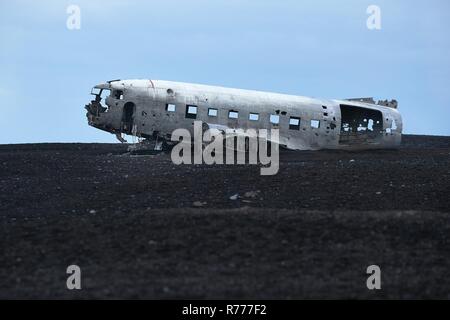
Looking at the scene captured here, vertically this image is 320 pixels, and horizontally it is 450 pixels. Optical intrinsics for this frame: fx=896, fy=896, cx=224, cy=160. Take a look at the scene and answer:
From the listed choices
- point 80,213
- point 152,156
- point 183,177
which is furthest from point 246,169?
point 80,213

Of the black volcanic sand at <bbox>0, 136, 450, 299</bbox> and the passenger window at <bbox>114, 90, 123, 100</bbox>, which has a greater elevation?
the passenger window at <bbox>114, 90, 123, 100</bbox>

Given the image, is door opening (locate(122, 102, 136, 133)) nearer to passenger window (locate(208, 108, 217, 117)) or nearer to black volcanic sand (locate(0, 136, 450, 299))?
passenger window (locate(208, 108, 217, 117))

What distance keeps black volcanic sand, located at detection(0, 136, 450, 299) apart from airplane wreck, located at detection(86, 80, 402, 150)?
20.6ft

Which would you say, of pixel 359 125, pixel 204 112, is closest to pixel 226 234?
pixel 204 112

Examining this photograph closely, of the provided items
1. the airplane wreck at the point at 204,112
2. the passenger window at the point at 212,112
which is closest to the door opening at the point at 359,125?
the airplane wreck at the point at 204,112

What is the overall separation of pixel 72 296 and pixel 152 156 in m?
19.8

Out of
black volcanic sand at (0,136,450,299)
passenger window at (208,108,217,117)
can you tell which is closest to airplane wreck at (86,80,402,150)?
passenger window at (208,108,217,117)

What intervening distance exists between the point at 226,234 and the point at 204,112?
17.8 m

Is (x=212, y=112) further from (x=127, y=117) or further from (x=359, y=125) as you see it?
(x=359, y=125)

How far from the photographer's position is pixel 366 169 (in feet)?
97.7

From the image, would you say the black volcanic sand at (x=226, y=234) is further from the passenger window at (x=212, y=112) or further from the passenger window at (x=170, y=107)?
the passenger window at (x=212, y=112)

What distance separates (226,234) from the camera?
1833 cm

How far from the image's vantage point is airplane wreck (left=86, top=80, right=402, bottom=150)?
35688 mm
